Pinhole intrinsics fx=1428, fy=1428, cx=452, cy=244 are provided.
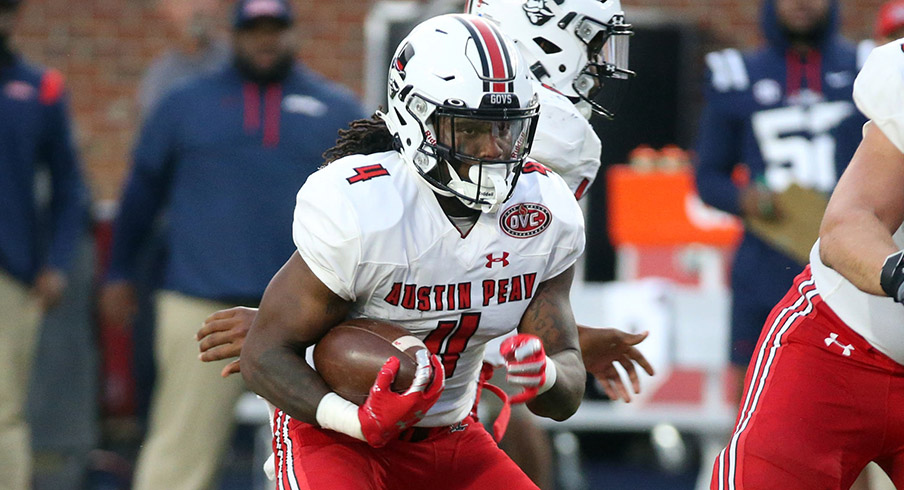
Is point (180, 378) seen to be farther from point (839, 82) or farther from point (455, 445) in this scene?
point (839, 82)

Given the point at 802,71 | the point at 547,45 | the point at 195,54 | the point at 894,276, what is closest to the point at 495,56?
the point at 547,45

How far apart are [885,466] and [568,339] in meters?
0.74

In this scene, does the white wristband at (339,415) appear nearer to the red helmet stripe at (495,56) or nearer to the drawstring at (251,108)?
the red helmet stripe at (495,56)

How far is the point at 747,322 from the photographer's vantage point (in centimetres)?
507

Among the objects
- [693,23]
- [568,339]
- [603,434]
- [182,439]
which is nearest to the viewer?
[568,339]

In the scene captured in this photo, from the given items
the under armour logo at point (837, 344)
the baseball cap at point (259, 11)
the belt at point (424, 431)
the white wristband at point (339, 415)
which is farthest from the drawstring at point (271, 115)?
the under armour logo at point (837, 344)

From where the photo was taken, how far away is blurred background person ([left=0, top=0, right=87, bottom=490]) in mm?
4934

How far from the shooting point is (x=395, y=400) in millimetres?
2703

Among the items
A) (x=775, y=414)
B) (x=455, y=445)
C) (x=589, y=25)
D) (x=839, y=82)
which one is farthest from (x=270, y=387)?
(x=839, y=82)

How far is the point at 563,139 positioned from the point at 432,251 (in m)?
0.70

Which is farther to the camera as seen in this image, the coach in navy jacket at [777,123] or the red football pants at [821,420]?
the coach in navy jacket at [777,123]

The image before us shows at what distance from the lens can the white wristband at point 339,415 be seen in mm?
2781

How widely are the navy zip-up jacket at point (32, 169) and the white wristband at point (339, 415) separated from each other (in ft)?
8.44

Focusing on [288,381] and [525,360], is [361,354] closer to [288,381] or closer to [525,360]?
[288,381]
